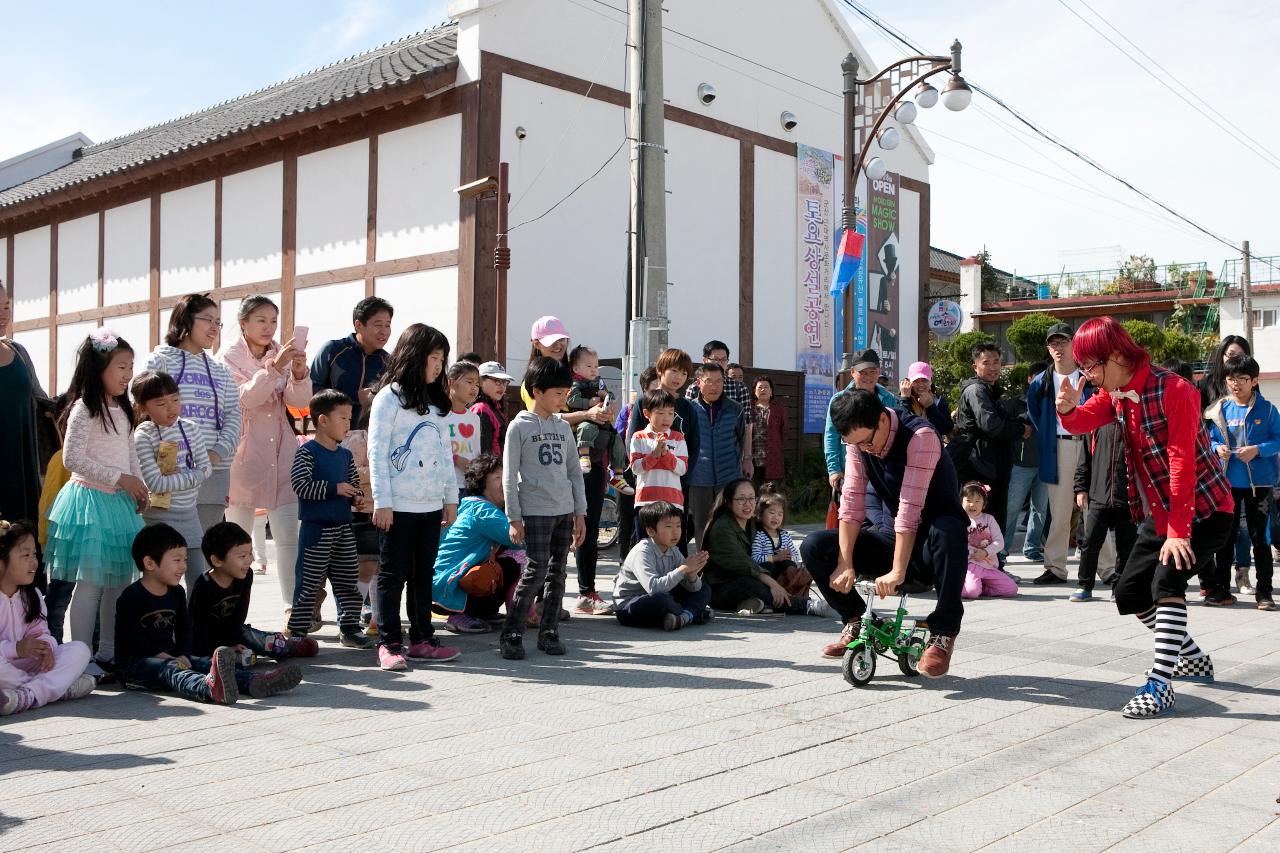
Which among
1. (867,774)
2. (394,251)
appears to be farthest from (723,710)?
(394,251)

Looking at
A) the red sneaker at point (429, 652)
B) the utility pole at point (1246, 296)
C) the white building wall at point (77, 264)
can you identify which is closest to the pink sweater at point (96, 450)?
the red sneaker at point (429, 652)

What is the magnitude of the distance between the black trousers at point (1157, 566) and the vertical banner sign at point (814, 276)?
51.5 ft

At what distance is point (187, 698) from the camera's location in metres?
5.07

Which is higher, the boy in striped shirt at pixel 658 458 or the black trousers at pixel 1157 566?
the boy in striped shirt at pixel 658 458

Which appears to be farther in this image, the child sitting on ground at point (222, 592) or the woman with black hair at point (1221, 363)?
the woman with black hair at point (1221, 363)

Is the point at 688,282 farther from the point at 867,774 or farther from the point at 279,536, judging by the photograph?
the point at 867,774

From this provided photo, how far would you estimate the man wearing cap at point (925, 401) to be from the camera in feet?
32.5

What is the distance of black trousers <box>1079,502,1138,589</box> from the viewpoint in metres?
8.56

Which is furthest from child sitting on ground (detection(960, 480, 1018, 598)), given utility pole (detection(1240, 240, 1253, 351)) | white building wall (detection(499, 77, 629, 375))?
utility pole (detection(1240, 240, 1253, 351))

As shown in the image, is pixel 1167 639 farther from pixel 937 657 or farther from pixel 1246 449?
pixel 1246 449

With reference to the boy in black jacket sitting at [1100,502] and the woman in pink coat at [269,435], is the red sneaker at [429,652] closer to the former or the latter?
the woman in pink coat at [269,435]

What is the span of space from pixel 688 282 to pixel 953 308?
5.00 m

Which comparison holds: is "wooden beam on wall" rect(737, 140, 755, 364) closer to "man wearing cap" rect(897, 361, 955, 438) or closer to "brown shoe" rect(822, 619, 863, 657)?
"man wearing cap" rect(897, 361, 955, 438)

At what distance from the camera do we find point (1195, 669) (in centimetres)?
562
